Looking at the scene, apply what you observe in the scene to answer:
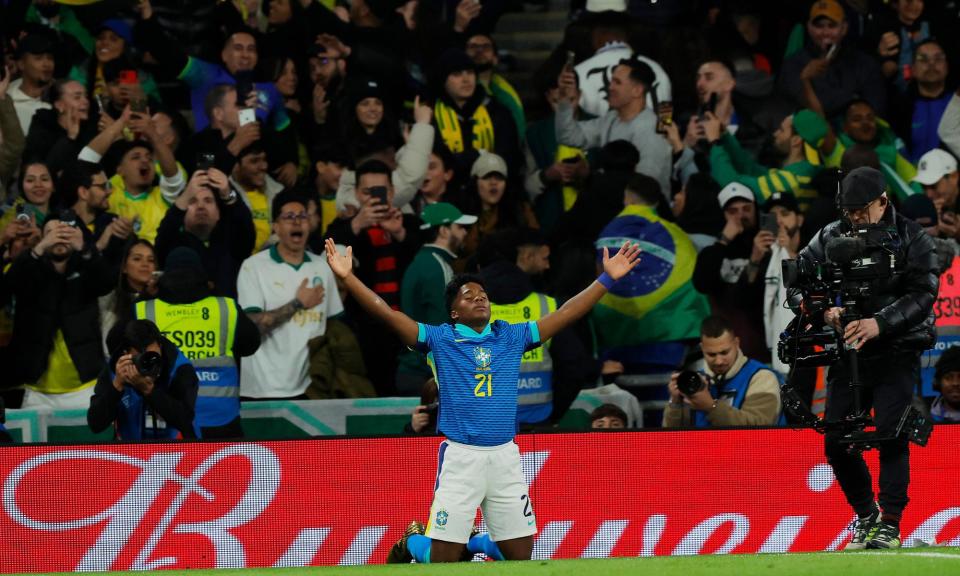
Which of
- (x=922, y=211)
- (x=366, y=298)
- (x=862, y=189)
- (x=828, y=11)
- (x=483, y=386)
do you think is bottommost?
(x=483, y=386)

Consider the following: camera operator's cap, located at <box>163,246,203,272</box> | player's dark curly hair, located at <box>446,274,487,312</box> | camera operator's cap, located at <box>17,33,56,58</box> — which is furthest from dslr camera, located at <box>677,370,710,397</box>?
camera operator's cap, located at <box>17,33,56,58</box>

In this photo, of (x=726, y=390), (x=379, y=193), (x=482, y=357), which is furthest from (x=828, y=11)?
(x=482, y=357)

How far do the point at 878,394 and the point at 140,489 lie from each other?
15.1 feet

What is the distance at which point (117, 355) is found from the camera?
37.9ft

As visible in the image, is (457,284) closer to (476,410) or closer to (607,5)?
(476,410)

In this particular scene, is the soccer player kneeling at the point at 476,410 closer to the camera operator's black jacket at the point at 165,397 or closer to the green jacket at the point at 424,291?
the camera operator's black jacket at the point at 165,397

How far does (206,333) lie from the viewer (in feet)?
40.7

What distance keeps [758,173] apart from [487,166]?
2.28 m

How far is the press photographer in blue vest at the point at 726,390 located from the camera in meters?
12.1

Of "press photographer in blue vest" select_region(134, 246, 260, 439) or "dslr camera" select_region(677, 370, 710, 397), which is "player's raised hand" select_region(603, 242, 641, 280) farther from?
"press photographer in blue vest" select_region(134, 246, 260, 439)

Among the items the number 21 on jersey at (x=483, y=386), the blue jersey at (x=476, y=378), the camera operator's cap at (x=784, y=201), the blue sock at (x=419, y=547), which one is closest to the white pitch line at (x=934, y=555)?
the blue jersey at (x=476, y=378)

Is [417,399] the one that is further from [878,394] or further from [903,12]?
[903,12]

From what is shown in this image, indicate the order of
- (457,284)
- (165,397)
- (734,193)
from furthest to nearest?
1. (734,193)
2. (165,397)
3. (457,284)

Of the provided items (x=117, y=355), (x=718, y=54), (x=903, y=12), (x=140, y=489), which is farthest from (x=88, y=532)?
(x=903, y=12)
